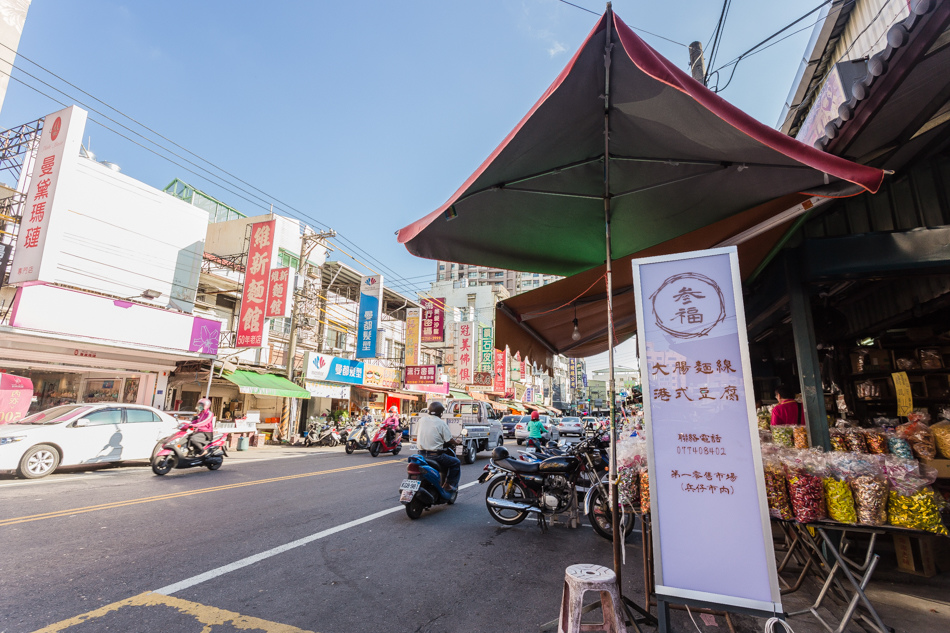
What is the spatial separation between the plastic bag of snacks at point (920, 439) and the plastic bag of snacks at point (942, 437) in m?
0.03

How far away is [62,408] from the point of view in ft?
32.0

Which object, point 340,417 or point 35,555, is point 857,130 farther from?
point 340,417

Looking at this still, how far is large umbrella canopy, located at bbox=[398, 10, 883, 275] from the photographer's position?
250 cm

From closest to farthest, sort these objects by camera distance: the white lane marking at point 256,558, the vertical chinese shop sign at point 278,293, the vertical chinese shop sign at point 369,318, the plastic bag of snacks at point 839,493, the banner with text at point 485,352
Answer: the plastic bag of snacks at point 839,493
the white lane marking at point 256,558
the vertical chinese shop sign at point 278,293
the vertical chinese shop sign at point 369,318
the banner with text at point 485,352

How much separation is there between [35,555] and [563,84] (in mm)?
6459

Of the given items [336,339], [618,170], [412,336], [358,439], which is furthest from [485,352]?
[618,170]

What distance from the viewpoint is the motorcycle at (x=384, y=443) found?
1391 cm

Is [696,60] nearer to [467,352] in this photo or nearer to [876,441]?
[876,441]

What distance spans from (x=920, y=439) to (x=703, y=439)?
298 cm

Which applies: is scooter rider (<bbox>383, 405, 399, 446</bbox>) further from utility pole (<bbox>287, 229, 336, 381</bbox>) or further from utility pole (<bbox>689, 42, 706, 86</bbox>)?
utility pole (<bbox>689, 42, 706, 86</bbox>)

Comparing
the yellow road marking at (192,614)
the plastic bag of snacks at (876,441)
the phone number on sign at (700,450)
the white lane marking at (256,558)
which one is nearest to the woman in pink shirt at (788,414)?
the plastic bag of snacks at (876,441)

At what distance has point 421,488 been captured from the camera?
242 inches

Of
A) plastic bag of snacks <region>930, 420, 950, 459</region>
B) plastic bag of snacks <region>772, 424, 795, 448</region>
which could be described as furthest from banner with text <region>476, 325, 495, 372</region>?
plastic bag of snacks <region>930, 420, 950, 459</region>

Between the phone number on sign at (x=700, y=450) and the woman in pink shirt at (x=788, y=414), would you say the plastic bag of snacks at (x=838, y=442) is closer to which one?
the woman in pink shirt at (x=788, y=414)
